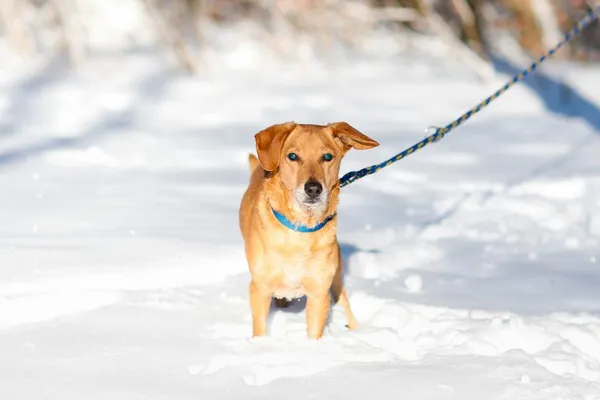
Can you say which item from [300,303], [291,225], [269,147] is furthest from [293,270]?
[300,303]

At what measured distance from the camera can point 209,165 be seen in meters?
8.23

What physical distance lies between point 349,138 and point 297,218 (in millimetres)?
411

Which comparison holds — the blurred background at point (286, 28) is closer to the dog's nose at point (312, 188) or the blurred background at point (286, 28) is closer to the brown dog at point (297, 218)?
the brown dog at point (297, 218)

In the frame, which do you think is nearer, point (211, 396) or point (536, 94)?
point (211, 396)

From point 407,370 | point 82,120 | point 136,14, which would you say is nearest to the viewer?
point 407,370

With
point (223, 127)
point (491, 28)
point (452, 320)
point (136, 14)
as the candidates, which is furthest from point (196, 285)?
point (136, 14)

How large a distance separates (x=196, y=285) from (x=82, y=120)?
6357 mm

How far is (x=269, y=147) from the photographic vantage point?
3.67 metres

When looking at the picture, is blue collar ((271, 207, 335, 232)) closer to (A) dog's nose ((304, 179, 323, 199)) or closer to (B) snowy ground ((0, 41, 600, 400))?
(A) dog's nose ((304, 179, 323, 199))

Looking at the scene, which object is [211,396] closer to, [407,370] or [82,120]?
[407,370]

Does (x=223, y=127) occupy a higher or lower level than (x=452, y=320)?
higher

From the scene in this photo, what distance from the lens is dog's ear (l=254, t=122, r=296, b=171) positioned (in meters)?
3.65

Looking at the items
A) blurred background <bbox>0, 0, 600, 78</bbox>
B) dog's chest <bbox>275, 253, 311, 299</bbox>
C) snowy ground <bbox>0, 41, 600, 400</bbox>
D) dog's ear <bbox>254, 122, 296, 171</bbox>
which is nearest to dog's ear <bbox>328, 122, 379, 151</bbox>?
dog's ear <bbox>254, 122, 296, 171</bbox>

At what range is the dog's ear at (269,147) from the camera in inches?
144
